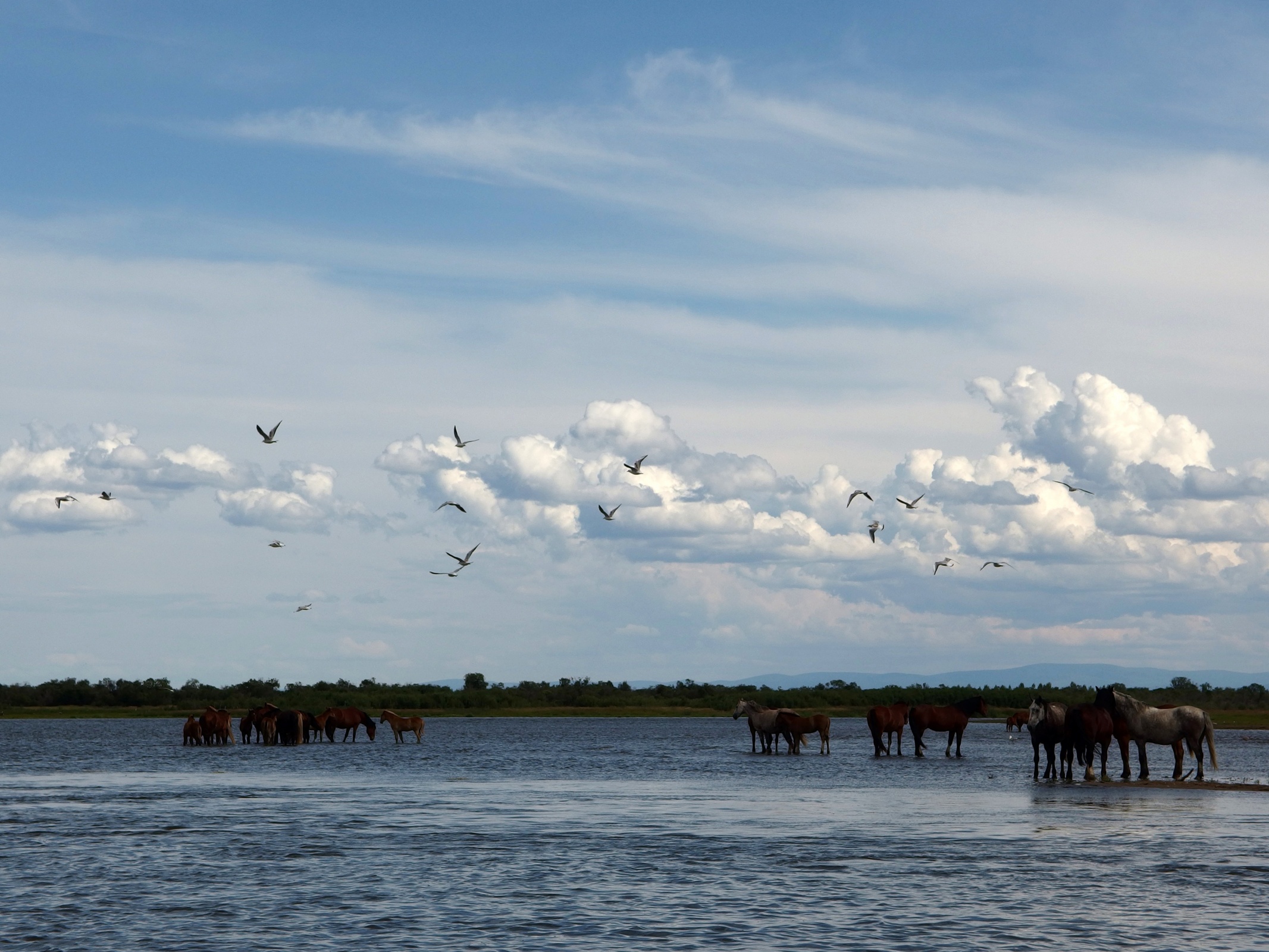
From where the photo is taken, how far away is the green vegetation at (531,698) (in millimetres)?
129625

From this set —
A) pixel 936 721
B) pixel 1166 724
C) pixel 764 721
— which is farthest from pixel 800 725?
pixel 1166 724

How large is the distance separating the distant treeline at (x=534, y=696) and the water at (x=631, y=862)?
3485 inches

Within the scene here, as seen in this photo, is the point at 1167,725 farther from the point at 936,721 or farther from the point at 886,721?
the point at 886,721

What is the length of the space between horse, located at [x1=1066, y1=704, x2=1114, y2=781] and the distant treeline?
84658 millimetres

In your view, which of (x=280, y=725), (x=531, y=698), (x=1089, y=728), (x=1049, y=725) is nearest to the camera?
(x=1089, y=728)

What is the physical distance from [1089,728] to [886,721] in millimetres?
18311

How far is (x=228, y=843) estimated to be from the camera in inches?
1018

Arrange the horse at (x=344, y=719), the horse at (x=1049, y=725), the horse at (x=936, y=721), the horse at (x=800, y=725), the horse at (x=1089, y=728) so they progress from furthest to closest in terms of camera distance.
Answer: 1. the horse at (x=344, y=719)
2. the horse at (x=800, y=725)
3. the horse at (x=936, y=721)
4. the horse at (x=1049, y=725)
5. the horse at (x=1089, y=728)

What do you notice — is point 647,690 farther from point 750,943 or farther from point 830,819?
point 750,943

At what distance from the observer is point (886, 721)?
5375 cm

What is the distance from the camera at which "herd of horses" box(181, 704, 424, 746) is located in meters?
67.8

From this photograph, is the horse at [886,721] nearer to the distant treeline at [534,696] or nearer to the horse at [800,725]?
the horse at [800,725]

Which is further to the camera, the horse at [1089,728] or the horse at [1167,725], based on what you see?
the horse at [1167,725]

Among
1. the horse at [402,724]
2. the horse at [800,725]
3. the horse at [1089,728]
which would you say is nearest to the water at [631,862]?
the horse at [1089,728]
